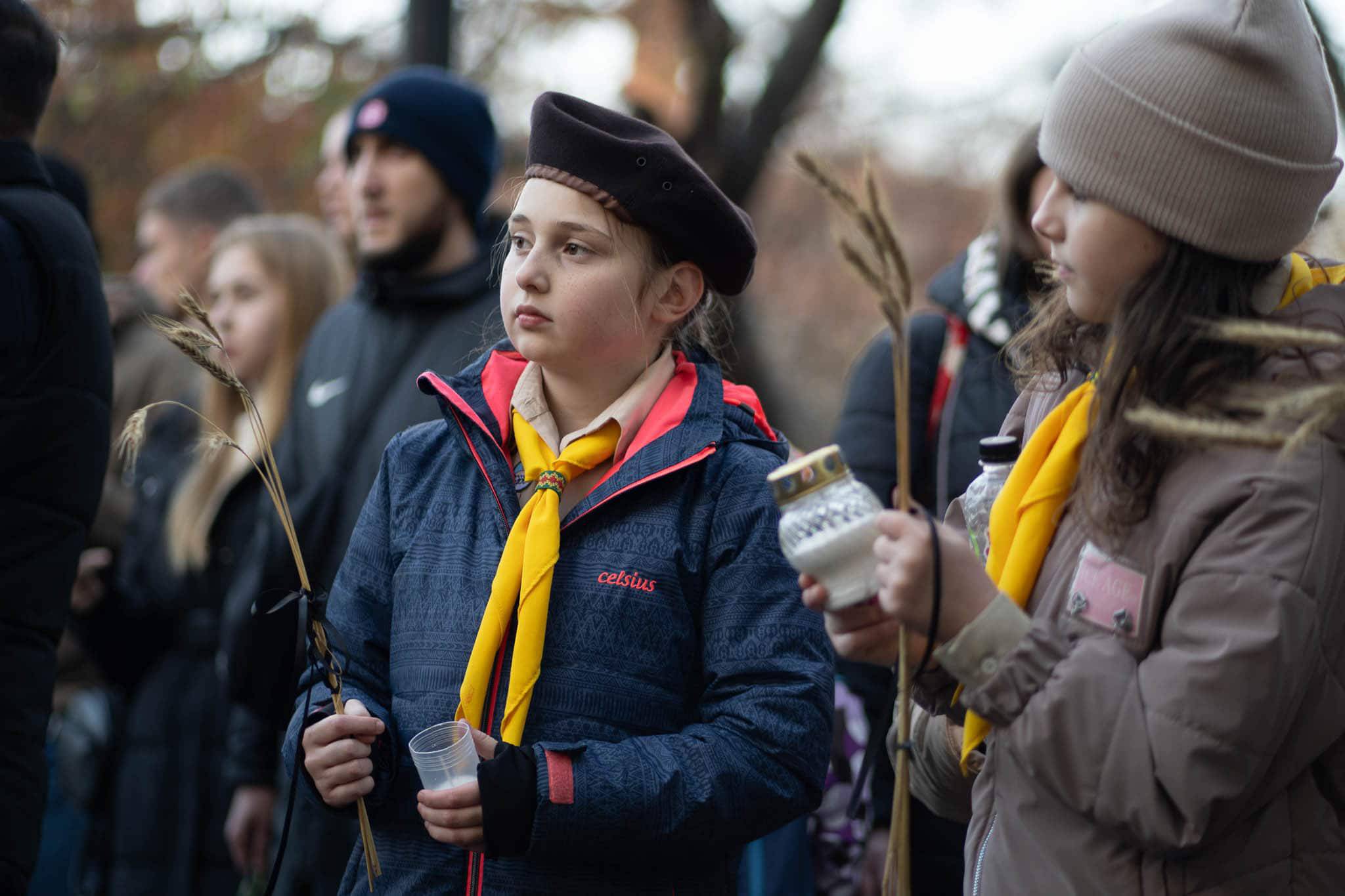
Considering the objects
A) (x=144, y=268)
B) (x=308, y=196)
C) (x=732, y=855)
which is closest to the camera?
(x=732, y=855)

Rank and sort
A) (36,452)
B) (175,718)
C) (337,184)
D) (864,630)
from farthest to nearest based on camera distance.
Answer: (337,184)
(175,718)
(36,452)
(864,630)

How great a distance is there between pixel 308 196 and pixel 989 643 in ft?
34.6

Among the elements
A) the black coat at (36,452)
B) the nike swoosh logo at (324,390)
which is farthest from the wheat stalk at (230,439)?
the nike swoosh logo at (324,390)

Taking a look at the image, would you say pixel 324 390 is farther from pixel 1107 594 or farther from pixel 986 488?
pixel 1107 594

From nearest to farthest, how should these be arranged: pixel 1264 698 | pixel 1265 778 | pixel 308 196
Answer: pixel 1264 698, pixel 1265 778, pixel 308 196

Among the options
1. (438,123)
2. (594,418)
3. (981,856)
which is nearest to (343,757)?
(594,418)

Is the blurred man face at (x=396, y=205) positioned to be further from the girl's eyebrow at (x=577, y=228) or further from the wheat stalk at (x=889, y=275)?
the wheat stalk at (x=889, y=275)

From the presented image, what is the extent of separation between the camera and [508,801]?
2.10 metres

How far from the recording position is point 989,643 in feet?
5.91

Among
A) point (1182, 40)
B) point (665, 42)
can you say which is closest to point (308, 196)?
point (665, 42)

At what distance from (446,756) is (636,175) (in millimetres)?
1013

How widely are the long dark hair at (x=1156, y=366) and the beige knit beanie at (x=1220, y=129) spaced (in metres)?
0.04

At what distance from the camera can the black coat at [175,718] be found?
438 centimetres

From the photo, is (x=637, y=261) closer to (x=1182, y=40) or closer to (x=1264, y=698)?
(x=1182, y=40)
